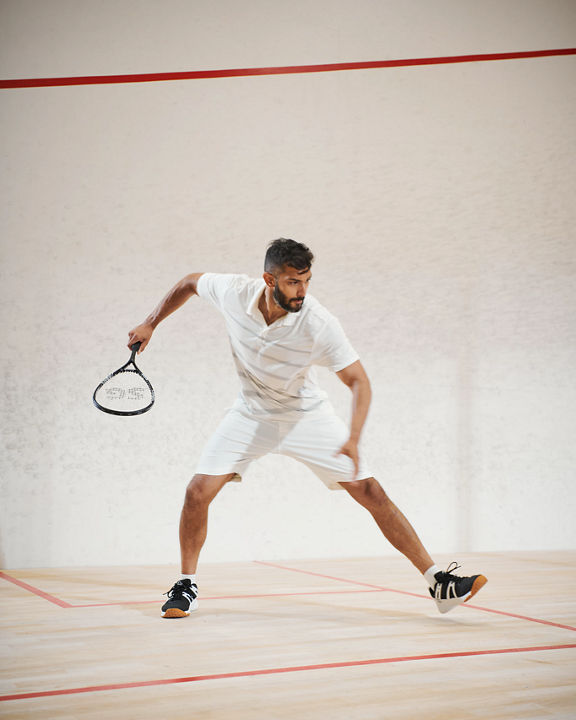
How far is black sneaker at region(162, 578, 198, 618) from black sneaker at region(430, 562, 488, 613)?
739mm

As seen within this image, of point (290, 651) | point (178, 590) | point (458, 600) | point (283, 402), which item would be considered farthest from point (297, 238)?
point (290, 651)

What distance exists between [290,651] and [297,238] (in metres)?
2.57

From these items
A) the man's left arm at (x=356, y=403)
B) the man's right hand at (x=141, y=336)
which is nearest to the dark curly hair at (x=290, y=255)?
the man's left arm at (x=356, y=403)

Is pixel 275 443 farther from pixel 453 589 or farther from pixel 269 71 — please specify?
pixel 269 71

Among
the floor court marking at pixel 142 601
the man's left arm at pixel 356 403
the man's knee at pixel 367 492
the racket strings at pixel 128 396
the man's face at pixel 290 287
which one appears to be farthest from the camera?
the racket strings at pixel 128 396

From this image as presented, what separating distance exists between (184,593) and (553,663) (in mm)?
1143

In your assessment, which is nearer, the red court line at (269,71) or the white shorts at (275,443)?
the white shorts at (275,443)

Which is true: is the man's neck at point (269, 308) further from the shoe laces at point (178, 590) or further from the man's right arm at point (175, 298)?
the shoe laces at point (178, 590)

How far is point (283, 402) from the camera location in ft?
8.51

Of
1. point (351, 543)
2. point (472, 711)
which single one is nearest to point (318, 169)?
point (351, 543)

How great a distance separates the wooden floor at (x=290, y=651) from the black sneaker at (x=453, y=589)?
0.05 meters

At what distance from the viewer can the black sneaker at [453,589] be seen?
241 cm

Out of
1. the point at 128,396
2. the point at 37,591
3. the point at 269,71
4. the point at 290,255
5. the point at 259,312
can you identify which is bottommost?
the point at 37,591

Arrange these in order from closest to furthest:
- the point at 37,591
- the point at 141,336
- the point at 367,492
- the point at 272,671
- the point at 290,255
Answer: the point at 272,671 → the point at 290,255 → the point at 367,492 → the point at 141,336 → the point at 37,591
